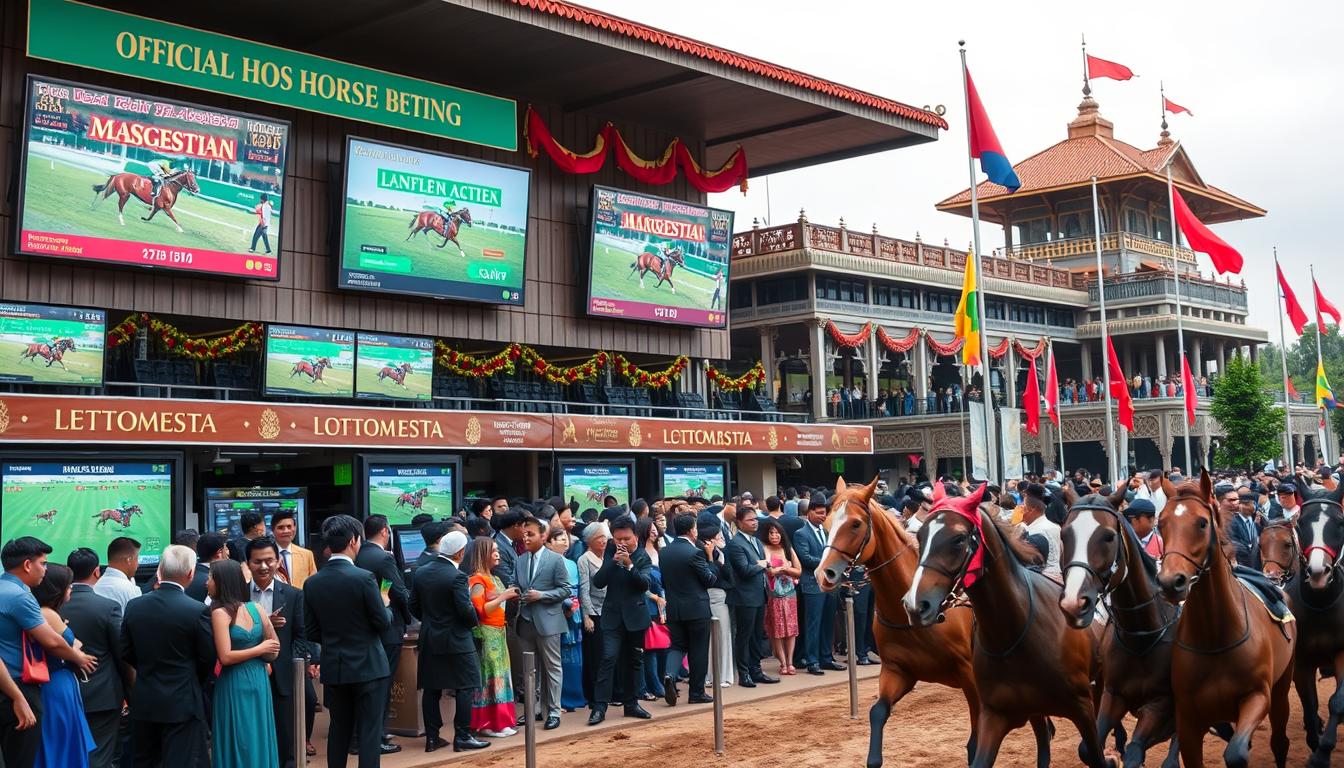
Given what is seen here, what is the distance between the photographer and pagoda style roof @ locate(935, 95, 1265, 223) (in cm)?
5822

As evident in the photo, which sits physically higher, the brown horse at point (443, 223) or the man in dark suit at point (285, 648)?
the brown horse at point (443, 223)

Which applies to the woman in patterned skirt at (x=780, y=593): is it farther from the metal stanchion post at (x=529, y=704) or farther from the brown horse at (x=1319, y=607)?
the brown horse at (x=1319, y=607)

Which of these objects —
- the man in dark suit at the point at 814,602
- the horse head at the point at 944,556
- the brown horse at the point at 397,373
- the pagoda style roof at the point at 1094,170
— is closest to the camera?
the horse head at the point at 944,556

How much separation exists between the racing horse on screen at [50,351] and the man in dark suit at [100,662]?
10.7 meters

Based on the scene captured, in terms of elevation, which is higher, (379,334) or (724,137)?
(724,137)

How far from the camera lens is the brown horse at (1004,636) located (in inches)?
299

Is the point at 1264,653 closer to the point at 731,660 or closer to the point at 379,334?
the point at 731,660

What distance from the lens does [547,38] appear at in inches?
920

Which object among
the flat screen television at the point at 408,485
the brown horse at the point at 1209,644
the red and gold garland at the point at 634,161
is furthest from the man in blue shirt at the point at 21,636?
the red and gold garland at the point at 634,161

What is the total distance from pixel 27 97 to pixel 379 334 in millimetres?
6970

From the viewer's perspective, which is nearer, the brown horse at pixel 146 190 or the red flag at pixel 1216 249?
the brown horse at pixel 146 190

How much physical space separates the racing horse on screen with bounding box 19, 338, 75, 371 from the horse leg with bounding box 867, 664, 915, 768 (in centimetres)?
1376

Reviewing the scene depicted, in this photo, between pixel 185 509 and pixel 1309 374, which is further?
pixel 1309 374

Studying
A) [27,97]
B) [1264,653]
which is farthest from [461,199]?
[1264,653]
